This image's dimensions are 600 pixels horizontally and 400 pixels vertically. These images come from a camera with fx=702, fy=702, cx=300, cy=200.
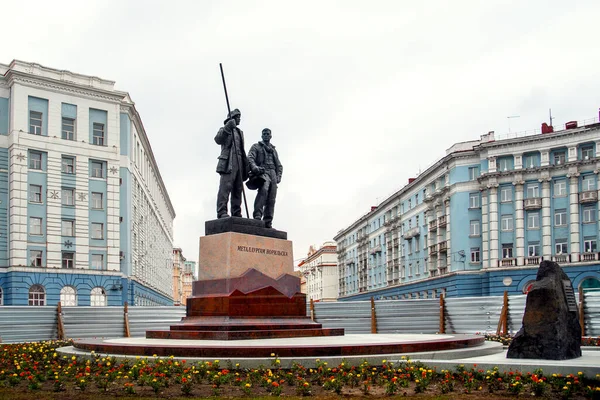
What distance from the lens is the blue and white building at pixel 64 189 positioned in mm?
44469

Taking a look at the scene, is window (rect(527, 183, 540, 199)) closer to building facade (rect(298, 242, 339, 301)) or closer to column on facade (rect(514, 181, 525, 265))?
column on facade (rect(514, 181, 525, 265))

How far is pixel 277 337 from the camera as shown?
600 inches

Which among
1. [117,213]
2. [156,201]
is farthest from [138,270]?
[156,201]

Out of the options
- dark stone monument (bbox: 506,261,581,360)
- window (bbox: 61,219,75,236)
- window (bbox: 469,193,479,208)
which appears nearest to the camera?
dark stone monument (bbox: 506,261,581,360)

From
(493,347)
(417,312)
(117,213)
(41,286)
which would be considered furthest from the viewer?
(117,213)

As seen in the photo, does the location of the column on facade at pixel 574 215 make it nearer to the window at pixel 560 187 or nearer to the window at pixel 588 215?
the window at pixel 588 215

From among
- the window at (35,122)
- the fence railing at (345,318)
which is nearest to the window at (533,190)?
the fence railing at (345,318)

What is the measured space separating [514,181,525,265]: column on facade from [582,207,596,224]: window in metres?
4.65

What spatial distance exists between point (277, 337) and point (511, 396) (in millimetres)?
7060

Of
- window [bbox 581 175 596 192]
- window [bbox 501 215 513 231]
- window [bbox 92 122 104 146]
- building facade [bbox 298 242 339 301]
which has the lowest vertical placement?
building facade [bbox 298 242 339 301]

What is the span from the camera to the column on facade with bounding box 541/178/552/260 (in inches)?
2078

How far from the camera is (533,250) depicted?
53781 millimetres

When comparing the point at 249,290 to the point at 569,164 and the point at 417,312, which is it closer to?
the point at 417,312

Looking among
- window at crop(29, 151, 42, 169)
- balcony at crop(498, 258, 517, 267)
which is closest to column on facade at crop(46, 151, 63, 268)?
window at crop(29, 151, 42, 169)
